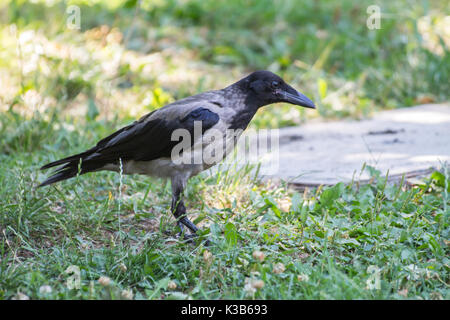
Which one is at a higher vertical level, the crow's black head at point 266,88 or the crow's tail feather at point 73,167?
the crow's black head at point 266,88

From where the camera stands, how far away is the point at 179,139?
12.3 feet

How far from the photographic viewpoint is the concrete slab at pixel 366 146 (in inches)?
178

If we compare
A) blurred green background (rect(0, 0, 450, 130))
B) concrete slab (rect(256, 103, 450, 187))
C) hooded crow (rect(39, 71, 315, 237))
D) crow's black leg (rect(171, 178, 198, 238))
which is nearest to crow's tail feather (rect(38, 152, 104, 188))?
hooded crow (rect(39, 71, 315, 237))

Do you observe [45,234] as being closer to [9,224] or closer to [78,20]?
[9,224]

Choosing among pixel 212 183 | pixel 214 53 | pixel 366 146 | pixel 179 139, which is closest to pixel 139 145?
pixel 179 139

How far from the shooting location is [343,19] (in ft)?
27.6

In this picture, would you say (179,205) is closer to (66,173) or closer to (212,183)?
(212,183)

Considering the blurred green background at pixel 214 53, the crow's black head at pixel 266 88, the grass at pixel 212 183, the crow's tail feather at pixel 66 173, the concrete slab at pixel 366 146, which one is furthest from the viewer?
the blurred green background at pixel 214 53

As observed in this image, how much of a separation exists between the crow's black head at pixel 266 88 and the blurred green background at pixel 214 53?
1.77 m

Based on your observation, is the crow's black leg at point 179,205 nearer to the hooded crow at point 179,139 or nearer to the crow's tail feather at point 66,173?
the hooded crow at point 179,139

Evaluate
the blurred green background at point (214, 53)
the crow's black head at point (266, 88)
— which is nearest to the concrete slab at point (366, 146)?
the blurred green background at point (214, 53)

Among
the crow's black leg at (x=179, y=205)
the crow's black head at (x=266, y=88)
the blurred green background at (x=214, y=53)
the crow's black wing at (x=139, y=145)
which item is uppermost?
the blurred green background at (x=214, y=53)

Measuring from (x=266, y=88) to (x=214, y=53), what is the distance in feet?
13.1
